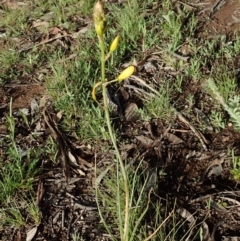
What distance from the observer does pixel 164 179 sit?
271cm

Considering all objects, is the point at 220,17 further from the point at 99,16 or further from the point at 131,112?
the point at 99,16

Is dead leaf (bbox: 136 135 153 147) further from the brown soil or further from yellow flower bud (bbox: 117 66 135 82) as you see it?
yellow flower bud (bbox: 117 66 135 82)

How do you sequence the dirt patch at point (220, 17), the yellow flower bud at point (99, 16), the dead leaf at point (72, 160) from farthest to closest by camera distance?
1. the dirt patch at point (220, 17)
2. the dead leaf at point (72, 160)
3. the yellow flower bud at point (99, 16)

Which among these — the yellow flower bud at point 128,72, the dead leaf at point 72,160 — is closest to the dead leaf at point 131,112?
the dead leaf at point 72,160

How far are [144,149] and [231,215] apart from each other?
0.67m

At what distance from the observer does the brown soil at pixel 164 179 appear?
2531mm

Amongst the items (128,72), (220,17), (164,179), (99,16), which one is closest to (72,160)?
(164,179)

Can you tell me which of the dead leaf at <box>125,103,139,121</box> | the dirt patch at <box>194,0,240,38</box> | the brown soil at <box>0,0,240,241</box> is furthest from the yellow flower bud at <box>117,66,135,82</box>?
the dirt patch at <box>194,0,240,38</box>

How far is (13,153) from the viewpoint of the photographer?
2.80 metres

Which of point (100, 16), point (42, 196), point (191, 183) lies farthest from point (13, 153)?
point (100, 16)

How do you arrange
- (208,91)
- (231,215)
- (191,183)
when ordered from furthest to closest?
(208,91) → (191,183) → (231,215)

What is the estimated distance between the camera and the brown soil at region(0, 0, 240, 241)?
2.53 m

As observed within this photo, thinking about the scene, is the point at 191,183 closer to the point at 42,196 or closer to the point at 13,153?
the point at 42,196

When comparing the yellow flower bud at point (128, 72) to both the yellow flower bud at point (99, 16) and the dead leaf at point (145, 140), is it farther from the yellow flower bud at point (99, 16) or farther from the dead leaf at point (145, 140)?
the dead leaf at point (145, 140)
